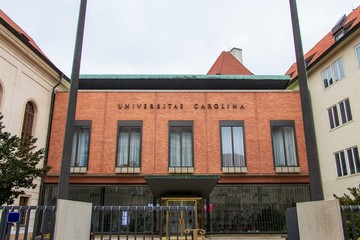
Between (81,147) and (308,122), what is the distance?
18.3 m

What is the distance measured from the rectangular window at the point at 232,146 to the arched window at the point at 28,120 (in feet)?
40.0

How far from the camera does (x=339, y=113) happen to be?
20.1 m

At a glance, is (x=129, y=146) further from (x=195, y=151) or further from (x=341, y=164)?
(x=341, y=164)

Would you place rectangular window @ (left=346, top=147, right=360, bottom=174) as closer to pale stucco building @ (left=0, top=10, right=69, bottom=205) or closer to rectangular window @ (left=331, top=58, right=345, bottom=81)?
rectangular window @ (left=331, top=58, right=345, bottom=81)

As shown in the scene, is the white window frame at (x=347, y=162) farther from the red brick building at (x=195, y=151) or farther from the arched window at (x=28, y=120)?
the arched window at (x=28, y=120)

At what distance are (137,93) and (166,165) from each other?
17.7 ft

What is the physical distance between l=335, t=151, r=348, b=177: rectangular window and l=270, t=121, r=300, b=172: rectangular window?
2488 mm

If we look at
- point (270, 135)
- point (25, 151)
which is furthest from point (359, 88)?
point (25, 151)

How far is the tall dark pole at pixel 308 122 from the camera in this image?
6.35m

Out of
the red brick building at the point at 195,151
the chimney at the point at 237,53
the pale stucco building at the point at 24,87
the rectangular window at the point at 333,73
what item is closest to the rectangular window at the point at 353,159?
the red brick building at the point at 195,151

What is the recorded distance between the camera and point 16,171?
37.5ft

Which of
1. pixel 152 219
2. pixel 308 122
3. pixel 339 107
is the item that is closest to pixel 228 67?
pixel 339 107

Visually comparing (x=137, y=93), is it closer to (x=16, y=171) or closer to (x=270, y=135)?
(x=270, y=135)

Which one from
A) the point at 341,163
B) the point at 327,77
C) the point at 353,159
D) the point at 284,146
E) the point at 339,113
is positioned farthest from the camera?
the point at 284,146
